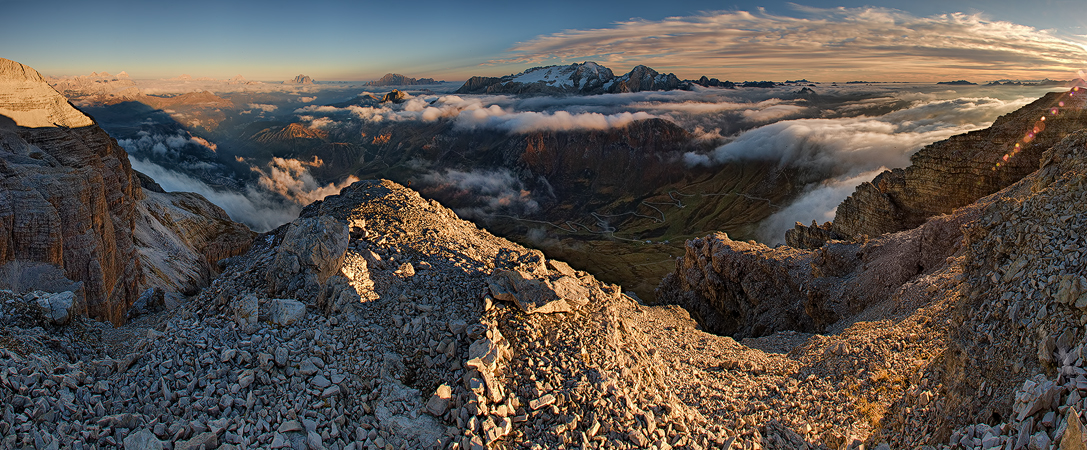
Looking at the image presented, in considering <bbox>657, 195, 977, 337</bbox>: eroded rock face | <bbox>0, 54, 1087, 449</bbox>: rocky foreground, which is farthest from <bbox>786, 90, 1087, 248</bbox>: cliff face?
<bbox>0, 54, 1087, 449</bbox>: rocky foreground

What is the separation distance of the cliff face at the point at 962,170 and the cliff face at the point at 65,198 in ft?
284

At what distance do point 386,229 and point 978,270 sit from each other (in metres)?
22.8

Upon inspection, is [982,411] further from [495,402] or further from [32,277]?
[32,277]

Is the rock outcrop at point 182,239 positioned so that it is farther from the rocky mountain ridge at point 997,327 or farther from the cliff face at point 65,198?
the rocky mountain ridge at point 997,327

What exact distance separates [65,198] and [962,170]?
98240 mm

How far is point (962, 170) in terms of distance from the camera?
4750cm

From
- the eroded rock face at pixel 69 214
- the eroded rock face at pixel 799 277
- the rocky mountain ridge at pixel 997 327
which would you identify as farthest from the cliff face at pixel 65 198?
the rocky mountain ridge at pixel 997 327

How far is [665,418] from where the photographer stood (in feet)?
47.9

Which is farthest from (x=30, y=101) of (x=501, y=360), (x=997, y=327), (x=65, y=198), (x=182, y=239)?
(x=997, y=327)

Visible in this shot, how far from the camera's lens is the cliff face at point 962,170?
140 ft

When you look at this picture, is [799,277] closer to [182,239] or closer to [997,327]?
[997,327]

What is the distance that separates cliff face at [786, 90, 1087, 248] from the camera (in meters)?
42.7

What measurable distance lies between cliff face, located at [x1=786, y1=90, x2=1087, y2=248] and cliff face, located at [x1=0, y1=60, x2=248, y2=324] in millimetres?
86712

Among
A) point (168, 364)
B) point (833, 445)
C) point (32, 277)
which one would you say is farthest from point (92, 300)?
point (833, 445)
